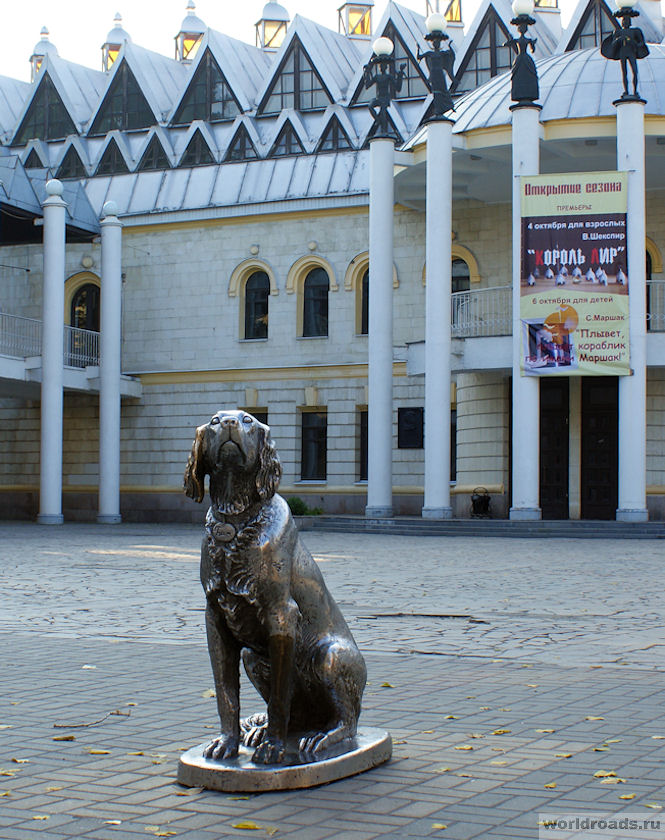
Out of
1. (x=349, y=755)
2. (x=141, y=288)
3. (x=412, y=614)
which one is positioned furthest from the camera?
(x=141, y=288)

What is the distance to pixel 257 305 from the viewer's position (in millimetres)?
39156

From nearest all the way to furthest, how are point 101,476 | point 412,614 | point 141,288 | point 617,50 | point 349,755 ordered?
point 349,755 → point 412,614 → point 617,50 → point 101,476 → point 141,288

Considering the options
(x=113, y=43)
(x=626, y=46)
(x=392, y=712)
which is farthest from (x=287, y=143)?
(x=392, y=712)

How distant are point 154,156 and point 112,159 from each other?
1.57 metres

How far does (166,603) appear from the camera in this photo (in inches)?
507

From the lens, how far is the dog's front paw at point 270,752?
5.20m

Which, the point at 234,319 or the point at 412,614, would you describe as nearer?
the point at 412,614

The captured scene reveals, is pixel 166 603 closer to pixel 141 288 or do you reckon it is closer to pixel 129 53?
pixel 141 288

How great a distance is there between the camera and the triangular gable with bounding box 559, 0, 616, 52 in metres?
41.5

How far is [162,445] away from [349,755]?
1360 inches

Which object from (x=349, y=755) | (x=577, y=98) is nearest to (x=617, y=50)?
(x=577, y=98)

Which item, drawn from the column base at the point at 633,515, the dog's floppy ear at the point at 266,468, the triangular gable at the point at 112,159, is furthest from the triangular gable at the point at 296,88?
the dog's floppy ear at the point at 266,468

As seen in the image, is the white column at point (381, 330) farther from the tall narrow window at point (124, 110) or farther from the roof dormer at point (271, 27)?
the roof dormer at point (271, 27)

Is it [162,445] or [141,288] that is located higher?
[141,288]
